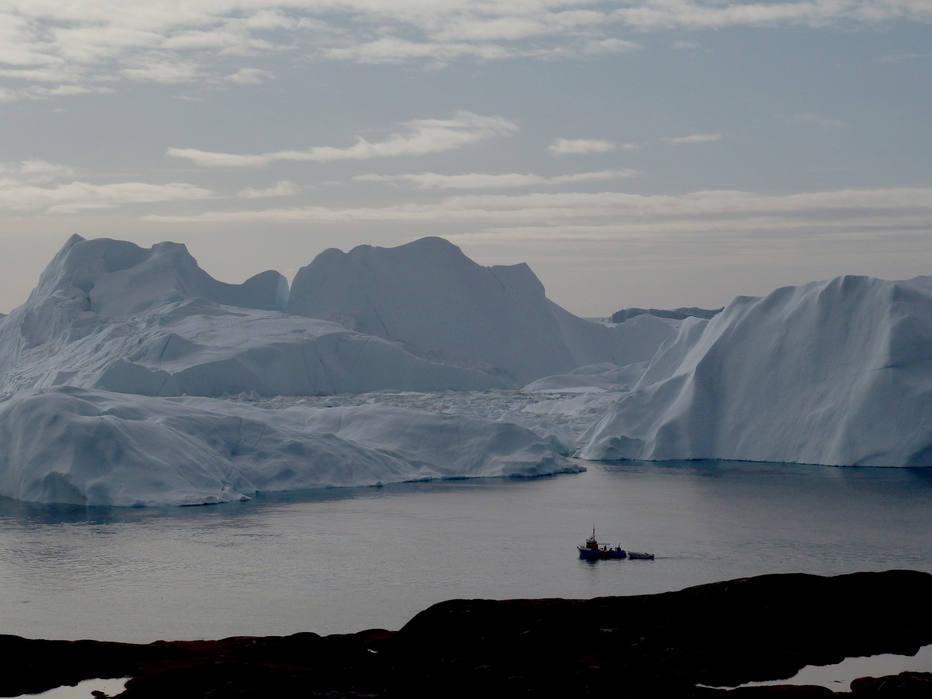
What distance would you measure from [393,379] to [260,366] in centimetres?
652

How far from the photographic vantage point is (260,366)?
156 ft

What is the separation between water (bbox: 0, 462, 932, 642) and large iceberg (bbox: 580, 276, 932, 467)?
8.04 ft

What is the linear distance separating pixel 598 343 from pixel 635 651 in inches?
1989

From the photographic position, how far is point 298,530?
2694 centimetres

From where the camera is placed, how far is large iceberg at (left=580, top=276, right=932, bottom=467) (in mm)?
36781

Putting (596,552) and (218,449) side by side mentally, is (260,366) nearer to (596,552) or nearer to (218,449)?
(218,449)

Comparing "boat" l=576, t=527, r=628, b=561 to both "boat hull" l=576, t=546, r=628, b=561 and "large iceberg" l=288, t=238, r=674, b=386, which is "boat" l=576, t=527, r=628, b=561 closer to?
"boat hull" l=576, t=546, r=628, b=561

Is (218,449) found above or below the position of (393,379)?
below

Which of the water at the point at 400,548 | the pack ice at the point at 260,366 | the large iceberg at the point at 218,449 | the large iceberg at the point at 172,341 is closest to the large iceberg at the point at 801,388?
the water at the point at 400,548

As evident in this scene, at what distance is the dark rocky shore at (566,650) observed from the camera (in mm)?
13500

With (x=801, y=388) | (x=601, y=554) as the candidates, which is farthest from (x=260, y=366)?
(x=601, y=554)

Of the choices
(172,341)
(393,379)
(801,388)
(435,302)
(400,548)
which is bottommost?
(400,548)

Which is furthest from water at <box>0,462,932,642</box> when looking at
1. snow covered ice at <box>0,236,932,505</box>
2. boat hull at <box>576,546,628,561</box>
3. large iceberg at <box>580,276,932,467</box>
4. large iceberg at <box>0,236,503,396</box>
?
large iceberg at <box>0,236,503,396</box>

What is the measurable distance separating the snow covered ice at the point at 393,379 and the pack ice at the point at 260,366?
84 mm
